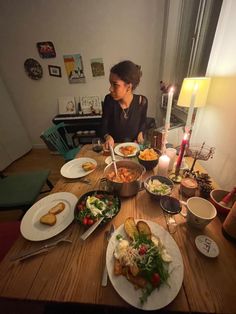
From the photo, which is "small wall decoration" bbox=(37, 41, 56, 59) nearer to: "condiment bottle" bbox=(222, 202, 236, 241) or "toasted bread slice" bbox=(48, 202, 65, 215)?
"toasted bread slice" bbox=(48, 202, 65, 215)

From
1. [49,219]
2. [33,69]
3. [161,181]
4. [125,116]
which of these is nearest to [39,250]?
[49,219]

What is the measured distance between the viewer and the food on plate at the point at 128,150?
1156 millimetres

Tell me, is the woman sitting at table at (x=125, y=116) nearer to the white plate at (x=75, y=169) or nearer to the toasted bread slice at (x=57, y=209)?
the white plate at (x=75, y=169)

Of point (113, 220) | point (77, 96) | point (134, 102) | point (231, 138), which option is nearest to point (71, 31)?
point (77, 96)

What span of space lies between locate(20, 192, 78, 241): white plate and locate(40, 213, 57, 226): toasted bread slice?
1 cm

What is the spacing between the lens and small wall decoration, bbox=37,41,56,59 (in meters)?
2.46

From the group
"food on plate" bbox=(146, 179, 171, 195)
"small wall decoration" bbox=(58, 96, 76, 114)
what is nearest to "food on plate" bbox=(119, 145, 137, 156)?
"food on plate" bbox=(146, 179, 171, 195)

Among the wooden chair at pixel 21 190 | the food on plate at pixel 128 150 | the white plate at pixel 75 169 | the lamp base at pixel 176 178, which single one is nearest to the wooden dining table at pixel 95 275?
the lamp base at pixel 176 178

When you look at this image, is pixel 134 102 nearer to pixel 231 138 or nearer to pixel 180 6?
pixel 231 138

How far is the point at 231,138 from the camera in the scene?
910 mm

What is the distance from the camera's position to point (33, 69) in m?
2.67

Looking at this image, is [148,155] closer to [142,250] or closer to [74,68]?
[142,250]

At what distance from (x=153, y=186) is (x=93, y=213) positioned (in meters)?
0.34

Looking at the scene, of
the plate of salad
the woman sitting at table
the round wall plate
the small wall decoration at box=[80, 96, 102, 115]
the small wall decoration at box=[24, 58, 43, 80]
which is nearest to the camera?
the round wall plate
